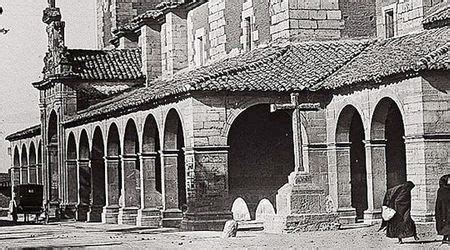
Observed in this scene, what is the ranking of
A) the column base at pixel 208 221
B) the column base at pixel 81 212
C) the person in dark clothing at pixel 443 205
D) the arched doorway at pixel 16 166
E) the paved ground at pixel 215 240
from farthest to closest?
1. the arched doorway at pixel 16 166
2. the column base at pixel 81 212
3. the column base at pixel 208 221
4. the paved ground at pixel 215 240
5. the person in dark clothing at pixel 443 205

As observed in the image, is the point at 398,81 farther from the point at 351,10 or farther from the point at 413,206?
the point at 351,10

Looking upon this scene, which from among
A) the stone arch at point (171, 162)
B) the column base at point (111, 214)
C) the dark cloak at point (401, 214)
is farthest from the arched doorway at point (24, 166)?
the dark cloak at point (401, 214)

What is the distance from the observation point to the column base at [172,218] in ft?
88.2

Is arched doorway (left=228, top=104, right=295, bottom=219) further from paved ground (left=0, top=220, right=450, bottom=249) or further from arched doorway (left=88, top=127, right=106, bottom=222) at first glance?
arched doorway (left=88, top=127, right=106, bottom=222)

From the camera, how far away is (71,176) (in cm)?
3803

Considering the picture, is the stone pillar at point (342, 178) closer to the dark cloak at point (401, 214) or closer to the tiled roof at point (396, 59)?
the tiled roof at point (396, 59)

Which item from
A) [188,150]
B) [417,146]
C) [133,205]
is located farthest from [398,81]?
[133,205]

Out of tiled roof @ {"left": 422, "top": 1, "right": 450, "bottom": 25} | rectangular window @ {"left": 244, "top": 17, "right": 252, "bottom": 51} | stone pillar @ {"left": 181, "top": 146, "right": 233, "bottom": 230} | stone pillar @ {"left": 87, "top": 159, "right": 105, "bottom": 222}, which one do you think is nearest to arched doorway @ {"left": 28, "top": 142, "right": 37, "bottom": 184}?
stone pillar @ {"left": 87, "top": 159, "right": 105, "bottom": 222}

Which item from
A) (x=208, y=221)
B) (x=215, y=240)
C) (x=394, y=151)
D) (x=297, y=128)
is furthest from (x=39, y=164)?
(x=215, y=240)

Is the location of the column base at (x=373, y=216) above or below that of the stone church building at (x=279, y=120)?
below

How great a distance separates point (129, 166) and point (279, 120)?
5285 millimetres

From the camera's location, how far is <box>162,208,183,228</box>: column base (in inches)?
1058

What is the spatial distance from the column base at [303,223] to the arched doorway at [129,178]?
9553 mm

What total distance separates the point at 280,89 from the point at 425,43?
386 cm
